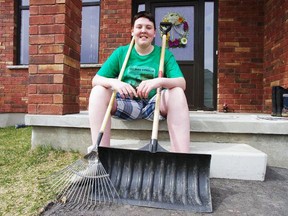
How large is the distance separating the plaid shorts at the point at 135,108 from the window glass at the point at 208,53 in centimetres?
314

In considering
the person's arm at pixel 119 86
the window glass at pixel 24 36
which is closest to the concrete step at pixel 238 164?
the person's arm at pixel 119 86

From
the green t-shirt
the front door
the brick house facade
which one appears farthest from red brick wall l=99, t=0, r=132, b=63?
the green t-shirt

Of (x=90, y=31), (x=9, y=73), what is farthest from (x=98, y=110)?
(x=9, y=73)

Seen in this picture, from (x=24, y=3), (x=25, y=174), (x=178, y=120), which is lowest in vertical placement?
(x=25, y=174)

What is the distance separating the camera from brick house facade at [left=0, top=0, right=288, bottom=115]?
2.60 meters

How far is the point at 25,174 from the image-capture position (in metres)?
2.01

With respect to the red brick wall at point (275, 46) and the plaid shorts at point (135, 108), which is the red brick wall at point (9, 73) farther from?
the red brick wall at point (275, 46)

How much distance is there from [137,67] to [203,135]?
2.79 ft

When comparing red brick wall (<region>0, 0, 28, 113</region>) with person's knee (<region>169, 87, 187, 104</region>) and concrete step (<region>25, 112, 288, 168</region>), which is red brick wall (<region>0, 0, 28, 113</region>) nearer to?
concrete step (<region>25, 112, 288, 168</region>)

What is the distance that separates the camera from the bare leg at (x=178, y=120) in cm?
185

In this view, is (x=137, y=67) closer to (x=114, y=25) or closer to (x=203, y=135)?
(x=203, y=135)

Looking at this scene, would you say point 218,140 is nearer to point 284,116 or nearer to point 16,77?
point 284,116

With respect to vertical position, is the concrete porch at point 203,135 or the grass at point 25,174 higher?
the concrete porch at point 203,135

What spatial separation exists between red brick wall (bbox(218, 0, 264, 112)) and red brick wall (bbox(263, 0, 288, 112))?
0.16m
